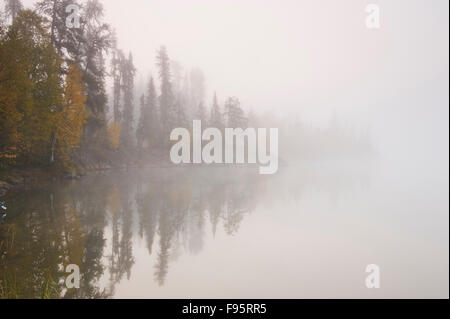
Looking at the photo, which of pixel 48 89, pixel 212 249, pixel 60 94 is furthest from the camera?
pixel 60 94

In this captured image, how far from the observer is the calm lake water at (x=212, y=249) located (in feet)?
17.3

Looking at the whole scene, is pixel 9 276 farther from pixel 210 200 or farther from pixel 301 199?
pixel 301 199

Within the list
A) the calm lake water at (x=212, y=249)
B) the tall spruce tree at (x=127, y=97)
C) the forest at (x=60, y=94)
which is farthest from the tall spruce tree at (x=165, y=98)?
the calm lake water at (x=212, y=249)

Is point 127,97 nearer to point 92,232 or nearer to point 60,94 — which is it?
point 60,94

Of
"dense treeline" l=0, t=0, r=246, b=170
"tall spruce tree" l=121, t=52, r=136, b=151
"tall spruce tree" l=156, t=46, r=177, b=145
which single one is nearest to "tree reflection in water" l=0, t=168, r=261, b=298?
"dense treeline" l=0, t=0, r=246, b=170

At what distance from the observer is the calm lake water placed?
17.3 ft

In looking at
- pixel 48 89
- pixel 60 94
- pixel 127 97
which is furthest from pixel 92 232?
pixel 127 97

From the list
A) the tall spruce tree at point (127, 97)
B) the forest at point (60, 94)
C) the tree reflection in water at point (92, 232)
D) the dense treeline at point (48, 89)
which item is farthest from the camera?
the tall spruce tree at point (127, 97)

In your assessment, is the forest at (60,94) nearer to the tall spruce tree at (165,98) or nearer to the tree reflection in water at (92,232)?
the tall spruce tree at (165,98)

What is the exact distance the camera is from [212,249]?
7707 millimetres

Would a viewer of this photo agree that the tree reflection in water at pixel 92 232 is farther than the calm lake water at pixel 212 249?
No

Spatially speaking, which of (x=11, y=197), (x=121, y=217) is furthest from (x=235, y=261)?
(x=11, y=197)

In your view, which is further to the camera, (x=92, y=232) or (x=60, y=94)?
(x=60, y=94)

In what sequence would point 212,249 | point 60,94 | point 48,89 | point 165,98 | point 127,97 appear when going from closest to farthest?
point 212,249, point 48,89, point 60,94, point 127,97, point 165,98
